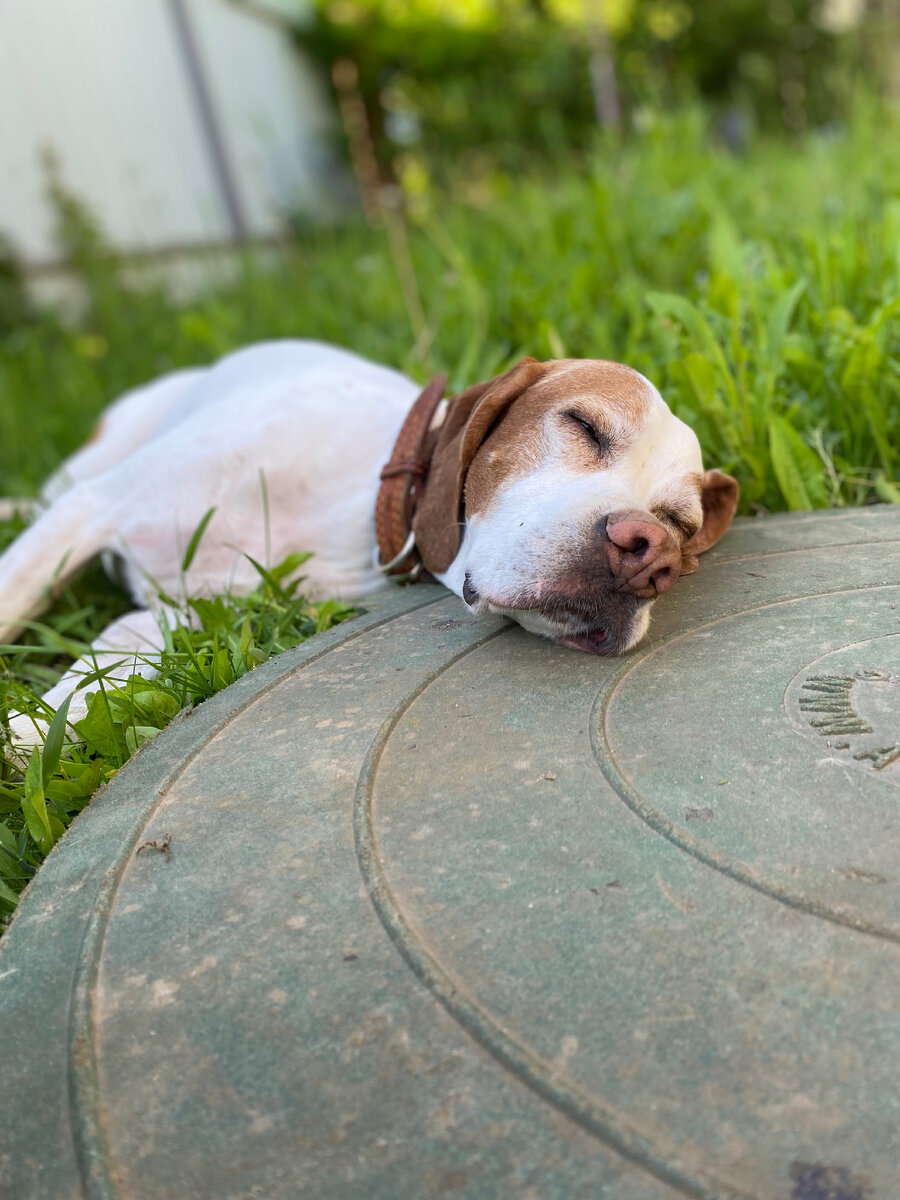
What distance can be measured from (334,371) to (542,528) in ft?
4.76

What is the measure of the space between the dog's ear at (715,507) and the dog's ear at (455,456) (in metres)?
0.51

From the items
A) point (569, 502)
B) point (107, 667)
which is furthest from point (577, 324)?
point (107, 667)

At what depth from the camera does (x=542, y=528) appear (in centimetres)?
218

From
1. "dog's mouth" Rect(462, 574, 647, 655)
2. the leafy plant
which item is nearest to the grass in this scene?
the leafy plant

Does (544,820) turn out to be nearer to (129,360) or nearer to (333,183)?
(129,360)

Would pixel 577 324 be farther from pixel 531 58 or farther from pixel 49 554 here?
pixel 531 58

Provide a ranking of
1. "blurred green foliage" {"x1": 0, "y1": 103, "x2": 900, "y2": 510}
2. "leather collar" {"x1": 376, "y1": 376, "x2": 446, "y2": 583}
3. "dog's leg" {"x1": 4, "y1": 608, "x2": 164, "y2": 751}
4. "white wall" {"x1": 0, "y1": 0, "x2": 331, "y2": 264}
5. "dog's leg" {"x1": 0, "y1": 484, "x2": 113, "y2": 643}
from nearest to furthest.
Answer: "dog's leg" {"x1": 4, "y1": 608, "x2": 164, "y2": 751}
"leather collar" {"x1": 376, "y1": 376, "x2": 446, "y2": 583}
"dog's leg" {"x1": 0, "y1": 484, "x2": 113, "y2": 643}
"blurred green foliage" {"x1": 0, "y1": 103, "x2": 900, "y2": 510}
"white wall" {"x1": 0, "y1": 0, "x2": 331, "y2": 264}

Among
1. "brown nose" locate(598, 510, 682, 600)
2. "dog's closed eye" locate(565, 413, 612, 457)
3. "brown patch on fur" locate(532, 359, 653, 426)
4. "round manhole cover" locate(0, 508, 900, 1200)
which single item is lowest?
"round manhole cover" locate(0, 508, 900, 1200)

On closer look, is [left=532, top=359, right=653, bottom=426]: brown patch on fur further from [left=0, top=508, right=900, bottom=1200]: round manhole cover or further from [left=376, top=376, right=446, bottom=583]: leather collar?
[left=0, top=508, right=900, bottom=1200]: round manhole cover

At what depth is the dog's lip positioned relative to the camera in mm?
2133

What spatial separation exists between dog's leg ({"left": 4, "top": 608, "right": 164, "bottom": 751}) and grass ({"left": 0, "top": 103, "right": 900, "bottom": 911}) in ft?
0.19

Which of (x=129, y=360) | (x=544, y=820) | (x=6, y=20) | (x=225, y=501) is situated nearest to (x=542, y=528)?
(x=544, y=820)

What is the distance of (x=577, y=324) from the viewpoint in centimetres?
439

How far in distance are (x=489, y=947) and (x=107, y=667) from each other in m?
1.28
